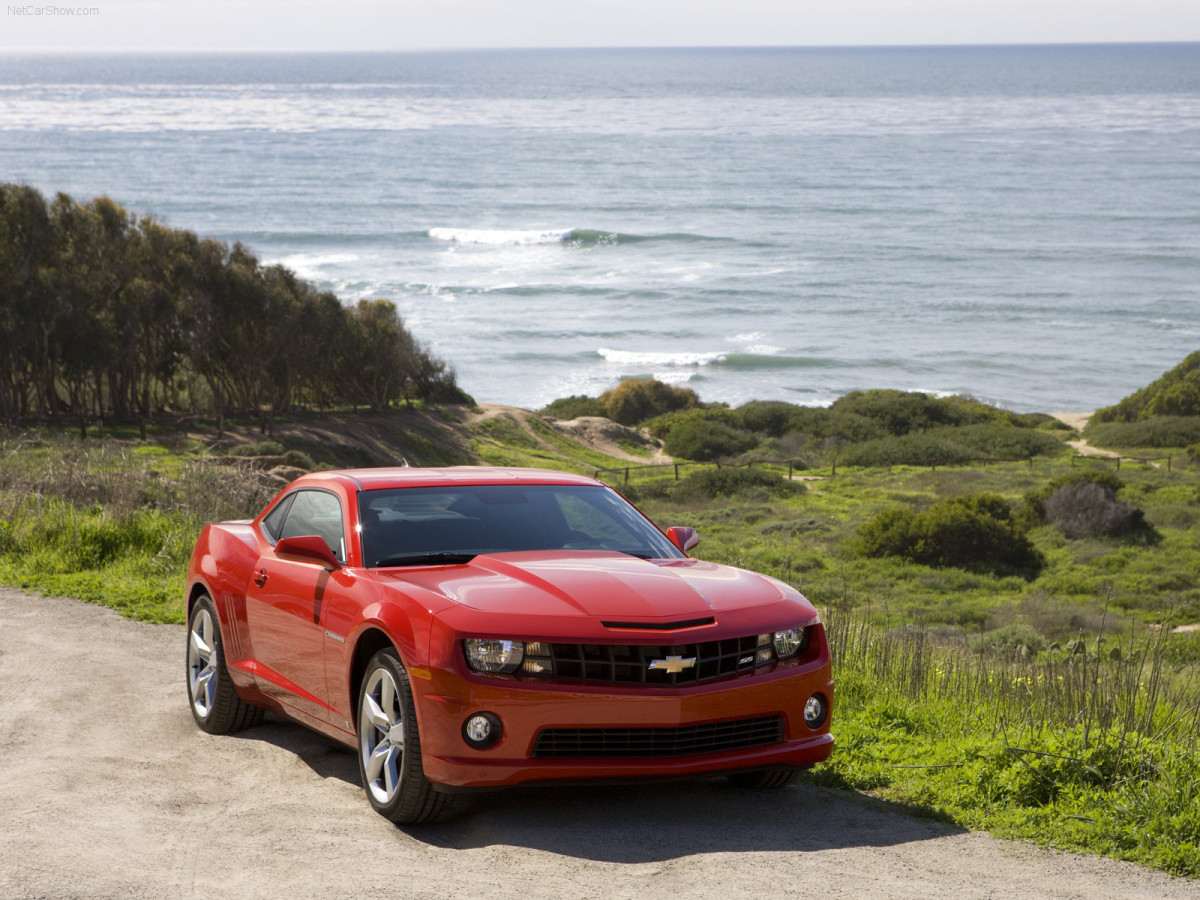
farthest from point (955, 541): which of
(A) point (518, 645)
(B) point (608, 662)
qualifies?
(A) point (518, 645)

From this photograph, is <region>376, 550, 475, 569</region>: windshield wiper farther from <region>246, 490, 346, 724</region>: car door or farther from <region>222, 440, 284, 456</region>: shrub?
<region>222, 440, 284, 456</region>: shrub

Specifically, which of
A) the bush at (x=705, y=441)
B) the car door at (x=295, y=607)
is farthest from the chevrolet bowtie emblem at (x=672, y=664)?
the bush at (x=705, y=441)

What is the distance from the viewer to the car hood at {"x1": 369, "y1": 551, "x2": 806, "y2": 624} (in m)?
4.77

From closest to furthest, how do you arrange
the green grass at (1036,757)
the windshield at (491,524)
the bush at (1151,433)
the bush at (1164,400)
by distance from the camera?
1. the green grass at (1036,757)
2. the windshield at (491,524)
3. the bush at (1151,433)
4. the bush at (1164,400)

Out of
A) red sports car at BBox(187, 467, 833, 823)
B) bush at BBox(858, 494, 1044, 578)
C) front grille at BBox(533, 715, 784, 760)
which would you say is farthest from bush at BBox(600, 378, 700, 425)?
front grille at BBox(533, 715, 784, 760)

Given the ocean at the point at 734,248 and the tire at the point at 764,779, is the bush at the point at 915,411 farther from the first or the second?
the tire at the point at 764,779

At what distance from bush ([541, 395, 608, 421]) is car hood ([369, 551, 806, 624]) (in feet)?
167

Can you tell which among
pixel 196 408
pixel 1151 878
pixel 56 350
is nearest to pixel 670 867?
pixel 1151 878

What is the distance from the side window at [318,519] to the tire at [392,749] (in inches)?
30.9

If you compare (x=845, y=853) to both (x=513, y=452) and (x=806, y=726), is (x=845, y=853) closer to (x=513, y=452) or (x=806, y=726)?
(x=806, y=726)

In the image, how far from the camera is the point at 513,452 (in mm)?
45281

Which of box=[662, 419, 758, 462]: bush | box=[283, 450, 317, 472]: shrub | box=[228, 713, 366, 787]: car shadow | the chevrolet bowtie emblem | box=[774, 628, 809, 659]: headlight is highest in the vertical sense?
the chevrolet bowtie emblem

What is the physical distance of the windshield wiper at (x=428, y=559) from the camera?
18.0 feet

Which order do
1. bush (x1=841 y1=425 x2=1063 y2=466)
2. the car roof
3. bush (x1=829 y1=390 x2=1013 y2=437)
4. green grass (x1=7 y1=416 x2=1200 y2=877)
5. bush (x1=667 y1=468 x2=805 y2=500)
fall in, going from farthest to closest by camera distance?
bush (x1=829 y1=390 x2=1013 y2=437)
bush (x1=841 y1=425 x2=1063 y2=466)
bush (x1=667 y1=468 x2=805 y2=500)
the car roof
green grass (x1=7 y1=416 x2=1200 y2=877)
